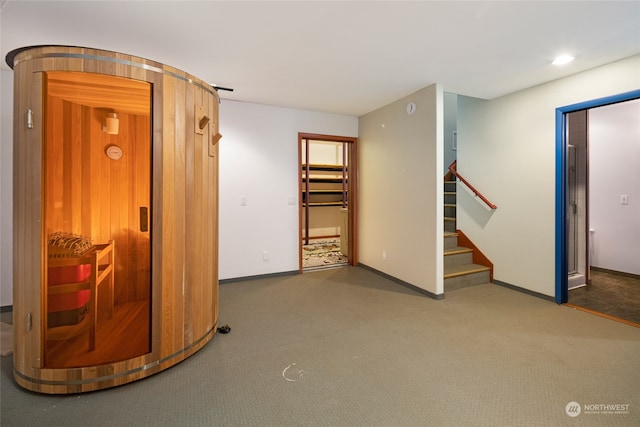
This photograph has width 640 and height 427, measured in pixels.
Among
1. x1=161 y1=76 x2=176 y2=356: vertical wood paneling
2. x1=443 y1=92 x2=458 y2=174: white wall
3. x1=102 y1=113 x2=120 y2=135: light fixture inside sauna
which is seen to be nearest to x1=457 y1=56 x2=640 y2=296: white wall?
x1=443 y1=92 x2=458 y2=174: white wall

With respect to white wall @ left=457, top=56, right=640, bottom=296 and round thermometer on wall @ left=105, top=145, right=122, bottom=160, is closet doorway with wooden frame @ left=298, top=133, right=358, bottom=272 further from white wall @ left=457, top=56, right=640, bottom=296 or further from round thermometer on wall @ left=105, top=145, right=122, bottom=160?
round thermometer on wall @ left=105, top=145, right=122, bottom=160

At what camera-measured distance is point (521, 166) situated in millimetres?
3838

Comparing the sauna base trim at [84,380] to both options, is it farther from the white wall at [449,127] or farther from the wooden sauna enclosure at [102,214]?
the white wall at [449,127]

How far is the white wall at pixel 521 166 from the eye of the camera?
10.7 feet

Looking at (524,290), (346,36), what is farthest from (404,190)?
(346,36)

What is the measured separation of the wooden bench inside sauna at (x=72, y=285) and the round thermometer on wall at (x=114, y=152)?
0.84 meters

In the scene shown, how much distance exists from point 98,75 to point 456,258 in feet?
14.5

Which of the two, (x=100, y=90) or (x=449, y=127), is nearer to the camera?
(x=100, y=90)

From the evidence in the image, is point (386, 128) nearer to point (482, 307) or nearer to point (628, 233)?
point (482, 307)

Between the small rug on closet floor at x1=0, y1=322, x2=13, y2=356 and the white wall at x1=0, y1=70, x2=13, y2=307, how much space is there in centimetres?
61

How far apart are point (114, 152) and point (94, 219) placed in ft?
2.10

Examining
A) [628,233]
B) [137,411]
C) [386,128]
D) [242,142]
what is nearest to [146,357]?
[137,411]

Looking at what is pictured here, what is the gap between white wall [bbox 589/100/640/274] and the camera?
4309 millimetres

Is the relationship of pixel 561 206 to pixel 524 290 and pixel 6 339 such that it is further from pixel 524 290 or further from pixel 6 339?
pixel 6 339
